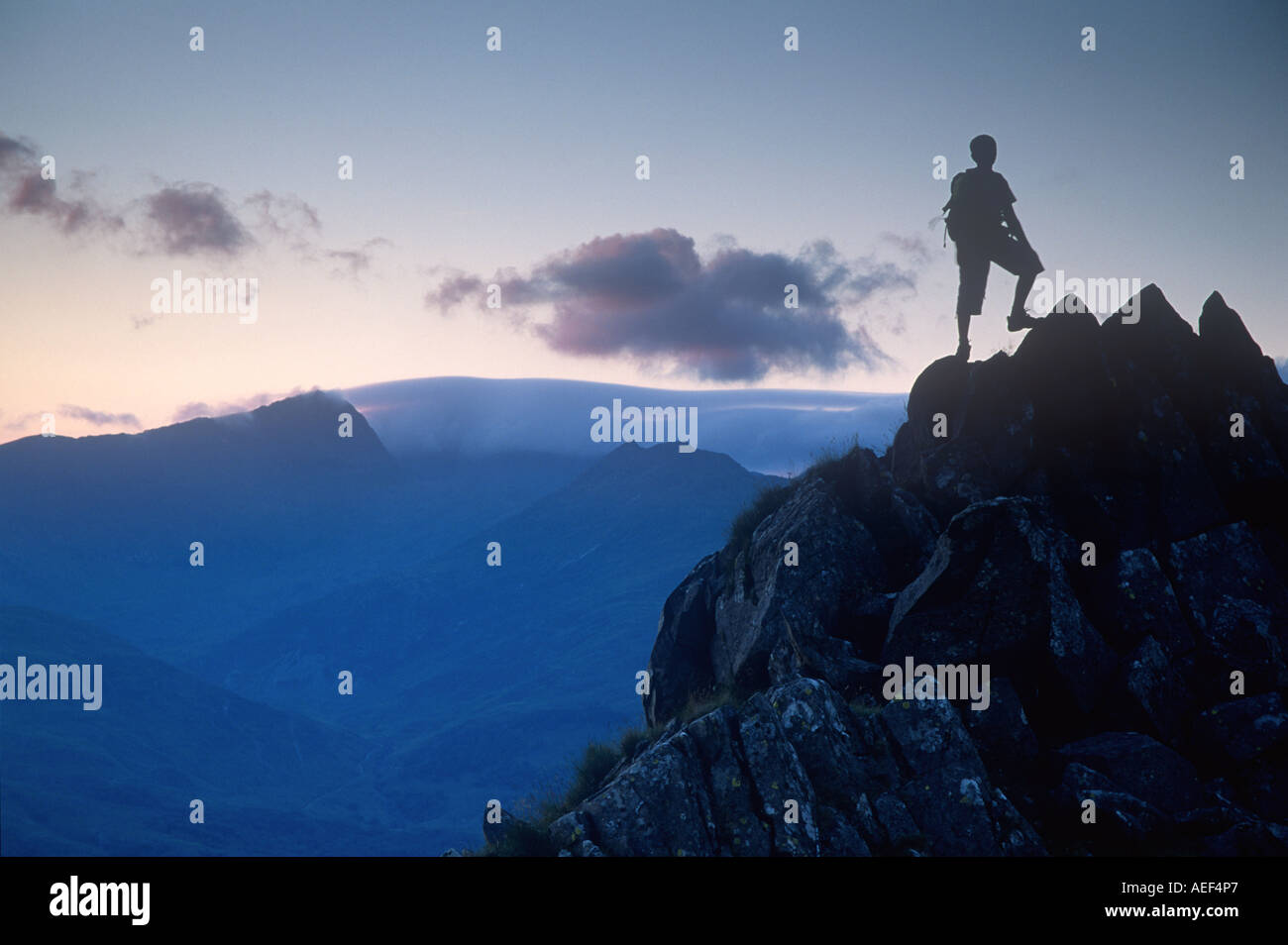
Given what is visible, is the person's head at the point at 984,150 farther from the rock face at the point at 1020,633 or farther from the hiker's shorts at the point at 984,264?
the rock face at the point at 1020,633

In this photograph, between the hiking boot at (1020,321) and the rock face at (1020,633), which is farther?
the hiking boot at (1020,321)

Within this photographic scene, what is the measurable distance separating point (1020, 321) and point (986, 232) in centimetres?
230

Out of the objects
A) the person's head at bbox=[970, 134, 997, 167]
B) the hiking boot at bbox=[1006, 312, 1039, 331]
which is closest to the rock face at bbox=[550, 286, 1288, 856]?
the hiking boot at bbox=[1006, 312, 1039, 331]

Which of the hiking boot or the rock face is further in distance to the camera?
the hiking boot

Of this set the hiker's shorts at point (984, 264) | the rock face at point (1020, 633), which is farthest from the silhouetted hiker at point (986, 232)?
the rock face at point (1020, 633)

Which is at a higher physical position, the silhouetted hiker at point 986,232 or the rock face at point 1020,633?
the silhouetted hiker at point 986,232

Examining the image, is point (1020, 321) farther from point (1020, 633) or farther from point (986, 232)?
point (1020, 633)

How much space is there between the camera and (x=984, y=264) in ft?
73.6

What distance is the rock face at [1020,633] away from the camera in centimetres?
1463

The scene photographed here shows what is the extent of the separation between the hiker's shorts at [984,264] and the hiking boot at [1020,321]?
0.77m

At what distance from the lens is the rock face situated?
48.0ft

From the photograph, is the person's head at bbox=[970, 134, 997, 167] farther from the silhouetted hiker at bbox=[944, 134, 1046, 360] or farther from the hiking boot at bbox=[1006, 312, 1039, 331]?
the hiking boot at bbox=[1006, 312, 1039, 331]

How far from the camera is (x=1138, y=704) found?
16.3m
